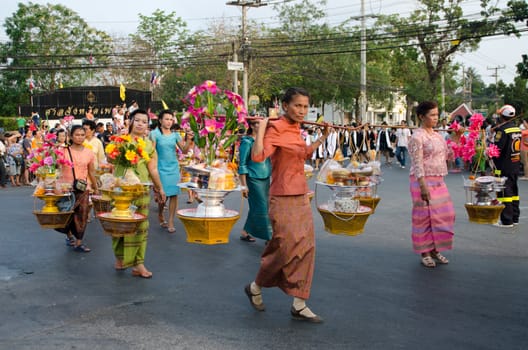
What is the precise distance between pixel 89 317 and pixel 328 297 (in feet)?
7.28

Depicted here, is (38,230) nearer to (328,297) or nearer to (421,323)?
(328,297)

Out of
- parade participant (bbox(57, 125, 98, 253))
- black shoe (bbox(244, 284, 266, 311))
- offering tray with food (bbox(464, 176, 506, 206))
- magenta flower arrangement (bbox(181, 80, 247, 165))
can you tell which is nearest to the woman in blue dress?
parade participant (bbox(57, 125, 98, 253))

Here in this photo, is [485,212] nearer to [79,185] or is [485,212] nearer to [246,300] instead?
[246,300]

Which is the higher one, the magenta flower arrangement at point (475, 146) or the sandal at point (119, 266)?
the magenta flower arrangement at point (475, 146)

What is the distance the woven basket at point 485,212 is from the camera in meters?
7.79

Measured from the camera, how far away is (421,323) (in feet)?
16.7

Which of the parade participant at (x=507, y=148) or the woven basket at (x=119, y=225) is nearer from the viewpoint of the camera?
the woven basket at (x=119, y=225)

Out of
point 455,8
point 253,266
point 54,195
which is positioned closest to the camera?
point 253,266

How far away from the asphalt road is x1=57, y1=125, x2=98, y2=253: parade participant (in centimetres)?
33

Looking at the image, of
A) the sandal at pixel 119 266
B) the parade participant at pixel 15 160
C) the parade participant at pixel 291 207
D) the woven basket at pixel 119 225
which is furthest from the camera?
the parade participant at pixel 15 160

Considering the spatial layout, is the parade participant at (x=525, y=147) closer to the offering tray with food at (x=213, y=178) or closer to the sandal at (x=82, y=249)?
the sandal at (x=82, y=249)

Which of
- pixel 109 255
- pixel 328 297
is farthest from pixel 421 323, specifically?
pixel 109 255

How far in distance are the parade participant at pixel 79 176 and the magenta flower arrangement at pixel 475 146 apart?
4918mm

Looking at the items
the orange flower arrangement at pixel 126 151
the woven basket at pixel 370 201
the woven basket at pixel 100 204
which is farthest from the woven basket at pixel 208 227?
the woven basket at pixel 100 204
